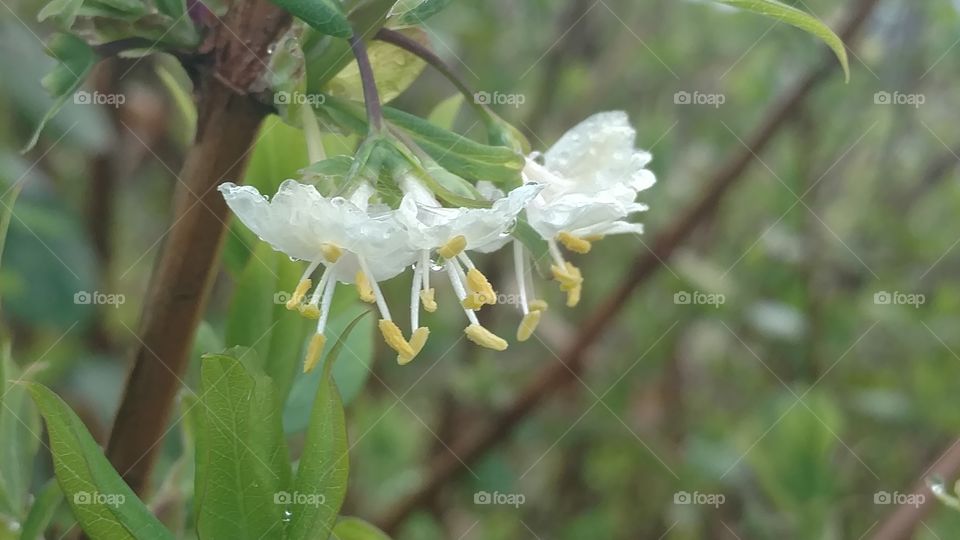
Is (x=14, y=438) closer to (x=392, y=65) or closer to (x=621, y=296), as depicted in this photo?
(x=392, y=65)

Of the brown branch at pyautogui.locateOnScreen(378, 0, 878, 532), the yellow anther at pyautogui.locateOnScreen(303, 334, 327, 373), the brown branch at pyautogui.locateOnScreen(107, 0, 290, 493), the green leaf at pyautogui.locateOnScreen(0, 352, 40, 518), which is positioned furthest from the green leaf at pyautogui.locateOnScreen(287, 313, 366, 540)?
the brown branch at pyautogui.locateOnScreen(378, 0, 878, 532)

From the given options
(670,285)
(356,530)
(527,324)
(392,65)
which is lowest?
(670,285)

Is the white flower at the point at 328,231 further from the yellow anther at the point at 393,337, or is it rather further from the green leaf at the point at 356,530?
the green leaf at the point at 356,530

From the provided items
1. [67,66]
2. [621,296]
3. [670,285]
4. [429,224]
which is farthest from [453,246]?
[670,285]

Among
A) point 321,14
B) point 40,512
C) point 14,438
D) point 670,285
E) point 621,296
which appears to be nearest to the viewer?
point 321,14

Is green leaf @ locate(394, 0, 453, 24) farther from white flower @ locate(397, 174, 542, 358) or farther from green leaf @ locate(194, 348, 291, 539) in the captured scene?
green leaf @ locate(194, 348, 291, 539)

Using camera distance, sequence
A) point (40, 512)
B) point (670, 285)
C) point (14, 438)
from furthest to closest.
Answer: point (670, 285)
point (14, 438)
point (40, 512)
